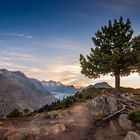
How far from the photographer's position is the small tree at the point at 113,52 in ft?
151

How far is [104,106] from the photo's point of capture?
3788 centimetres

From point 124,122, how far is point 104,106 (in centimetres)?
642

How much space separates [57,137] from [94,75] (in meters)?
24.7

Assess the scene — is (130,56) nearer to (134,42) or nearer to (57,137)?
(134,42)

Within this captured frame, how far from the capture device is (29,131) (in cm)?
2894

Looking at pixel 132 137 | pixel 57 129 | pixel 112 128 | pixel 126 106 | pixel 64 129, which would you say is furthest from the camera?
pixel 126 106

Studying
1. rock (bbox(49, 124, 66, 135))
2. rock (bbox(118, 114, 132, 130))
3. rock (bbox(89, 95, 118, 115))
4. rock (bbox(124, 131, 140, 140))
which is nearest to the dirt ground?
rock (bbox(49, 124, 66, 135))

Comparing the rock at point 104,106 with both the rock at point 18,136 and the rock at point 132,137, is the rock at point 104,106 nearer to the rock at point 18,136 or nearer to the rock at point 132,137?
the rock at point 132,137

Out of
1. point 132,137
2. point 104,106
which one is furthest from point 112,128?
point 104,106

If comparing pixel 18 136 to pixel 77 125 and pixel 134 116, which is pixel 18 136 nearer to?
pixel 77 125

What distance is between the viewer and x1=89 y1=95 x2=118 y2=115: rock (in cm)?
3691

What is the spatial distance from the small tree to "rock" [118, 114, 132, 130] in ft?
46.6

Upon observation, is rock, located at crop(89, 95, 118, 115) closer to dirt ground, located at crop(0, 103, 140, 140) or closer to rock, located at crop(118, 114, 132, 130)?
dirt ground, located at crop(0, 103, 140, 140)

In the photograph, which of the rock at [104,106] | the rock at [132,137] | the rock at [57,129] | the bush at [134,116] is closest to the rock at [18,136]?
the rock at [57,129]
